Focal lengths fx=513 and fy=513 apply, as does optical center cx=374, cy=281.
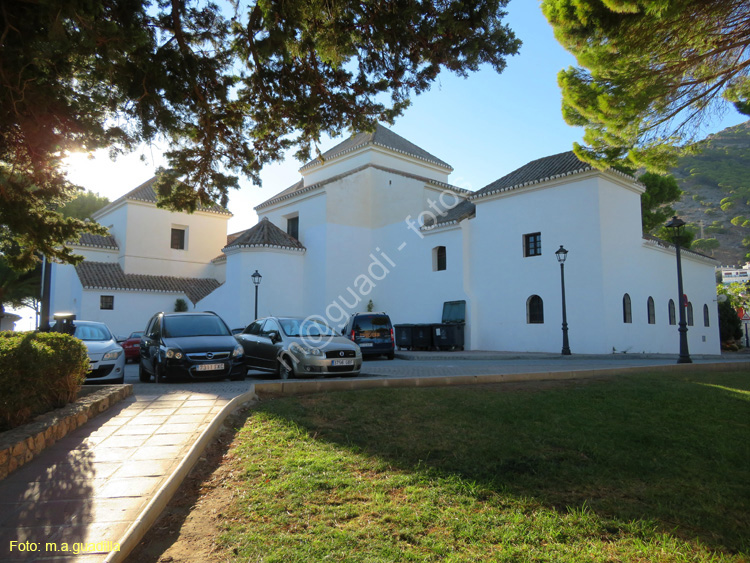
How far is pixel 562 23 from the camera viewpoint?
31.5ft

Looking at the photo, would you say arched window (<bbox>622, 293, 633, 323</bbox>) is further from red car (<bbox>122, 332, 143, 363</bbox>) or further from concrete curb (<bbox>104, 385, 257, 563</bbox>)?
red car (<bbox>122, 332, 143, 363</bbox>)

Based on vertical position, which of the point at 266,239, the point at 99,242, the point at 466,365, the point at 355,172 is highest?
the point at 355,172

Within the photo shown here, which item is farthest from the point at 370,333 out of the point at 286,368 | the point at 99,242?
the point at 99,242

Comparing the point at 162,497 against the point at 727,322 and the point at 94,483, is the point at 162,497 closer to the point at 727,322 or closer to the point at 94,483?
the point at 94,483

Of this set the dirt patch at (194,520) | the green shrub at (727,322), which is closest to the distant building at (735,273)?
the green shrub at (727,322)

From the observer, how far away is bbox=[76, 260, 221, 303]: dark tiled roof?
3091 cm

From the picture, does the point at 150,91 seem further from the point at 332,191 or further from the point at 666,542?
the point at 332,191

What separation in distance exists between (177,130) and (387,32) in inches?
134

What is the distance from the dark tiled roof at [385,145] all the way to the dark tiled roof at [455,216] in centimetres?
618

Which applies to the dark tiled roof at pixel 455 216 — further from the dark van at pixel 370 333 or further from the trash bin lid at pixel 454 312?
the dark van at pixel 370 333

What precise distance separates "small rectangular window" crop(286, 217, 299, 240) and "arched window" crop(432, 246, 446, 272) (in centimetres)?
970

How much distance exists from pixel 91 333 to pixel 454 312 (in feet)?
55.8

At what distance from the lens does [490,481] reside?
450 centimetres

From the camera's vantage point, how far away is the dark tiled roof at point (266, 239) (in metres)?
29.5
